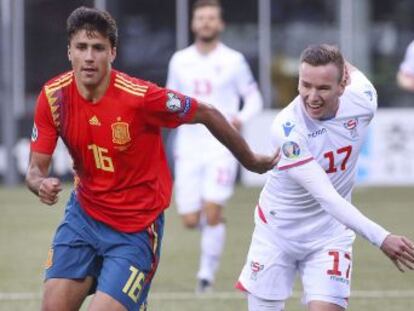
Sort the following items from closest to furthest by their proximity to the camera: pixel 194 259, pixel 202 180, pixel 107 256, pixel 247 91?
1. pixel 107 256
2. pixel 202 180
3. pixel 247 91
4. pixel 194 259

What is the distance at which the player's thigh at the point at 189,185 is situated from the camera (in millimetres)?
12562

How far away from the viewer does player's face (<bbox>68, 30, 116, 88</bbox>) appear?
7.02 metres

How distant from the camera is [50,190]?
665 cm

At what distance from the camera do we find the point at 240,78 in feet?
42.2

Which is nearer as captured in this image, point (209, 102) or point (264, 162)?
point (264, 162)

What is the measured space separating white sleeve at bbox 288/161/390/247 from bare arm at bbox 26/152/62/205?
1310 millimetres

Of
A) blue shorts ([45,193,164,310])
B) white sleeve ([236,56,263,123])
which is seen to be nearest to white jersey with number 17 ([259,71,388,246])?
blue shorts ([45,193,164,310])

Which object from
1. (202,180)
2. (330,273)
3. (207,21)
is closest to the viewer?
(330,273)

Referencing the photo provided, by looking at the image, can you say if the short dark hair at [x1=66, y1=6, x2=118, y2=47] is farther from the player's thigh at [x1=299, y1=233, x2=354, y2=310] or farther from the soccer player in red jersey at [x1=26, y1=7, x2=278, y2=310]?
the player's thigh at [x1=299, y1=233, x2=354, y2=310]

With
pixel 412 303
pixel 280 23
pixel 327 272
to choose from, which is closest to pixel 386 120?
pixel 280 23

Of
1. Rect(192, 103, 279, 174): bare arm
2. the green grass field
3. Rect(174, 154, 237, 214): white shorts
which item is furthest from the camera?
Rect(174, 154, 237, 214): white shorts

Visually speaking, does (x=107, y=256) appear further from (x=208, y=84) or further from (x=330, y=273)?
(x=208, y=84)

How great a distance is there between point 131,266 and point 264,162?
3.02 ft

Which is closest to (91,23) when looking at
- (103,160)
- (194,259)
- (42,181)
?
(103,160)
